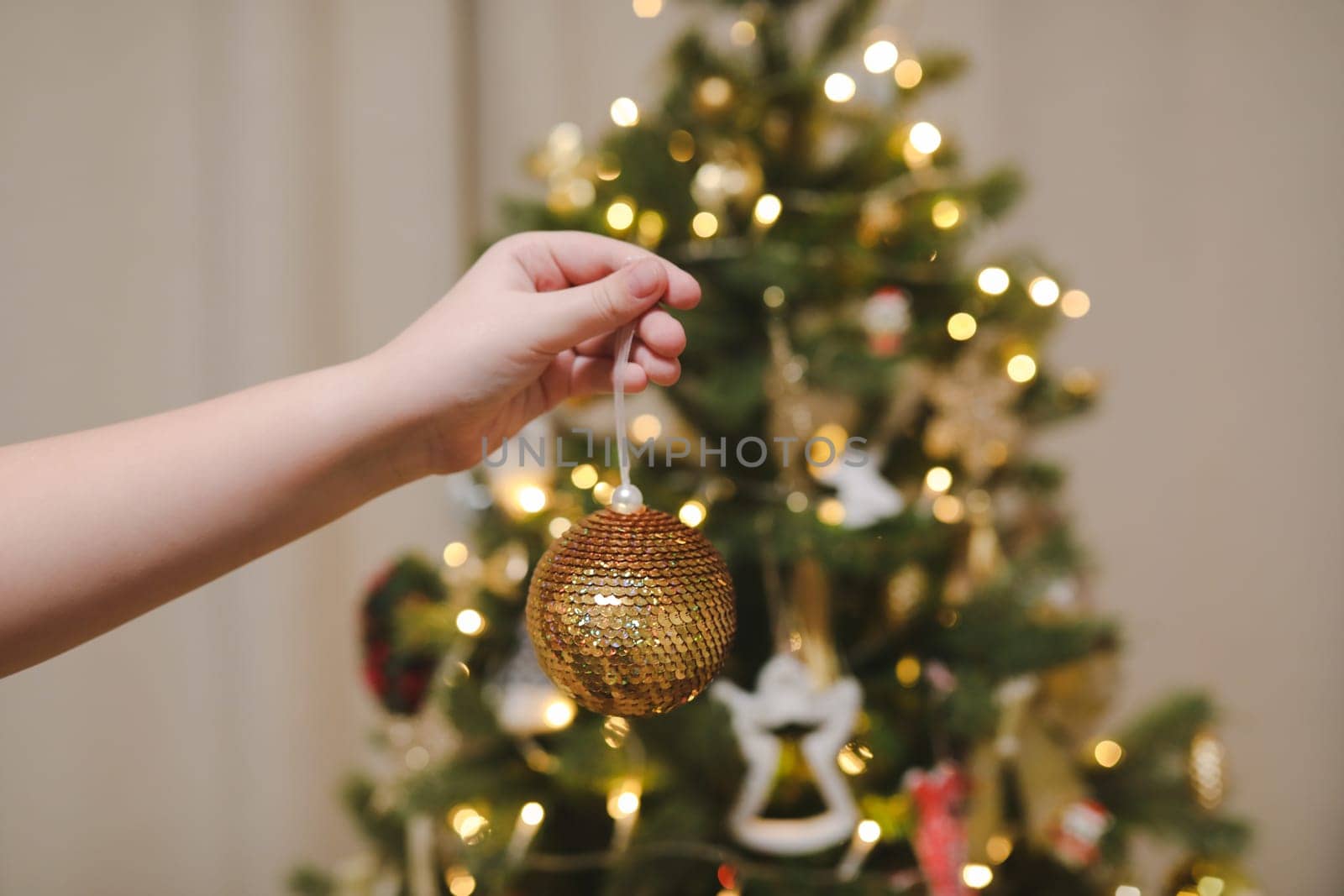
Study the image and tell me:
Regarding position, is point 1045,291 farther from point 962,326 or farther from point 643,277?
point 643,277

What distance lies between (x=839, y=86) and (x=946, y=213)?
213 mm

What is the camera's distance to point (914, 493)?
1.25 metres

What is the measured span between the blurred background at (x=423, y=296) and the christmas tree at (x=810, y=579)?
488mm

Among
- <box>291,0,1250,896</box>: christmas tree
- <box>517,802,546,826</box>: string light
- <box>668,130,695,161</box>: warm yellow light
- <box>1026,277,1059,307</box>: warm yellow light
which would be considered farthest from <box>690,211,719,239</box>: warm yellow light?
<box>517,802,546,826</box>: string light

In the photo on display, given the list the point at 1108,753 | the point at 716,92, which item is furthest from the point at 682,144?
the point at 1108,753

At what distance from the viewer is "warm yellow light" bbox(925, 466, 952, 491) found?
1.14 meters

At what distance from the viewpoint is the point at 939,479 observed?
3.75 ft

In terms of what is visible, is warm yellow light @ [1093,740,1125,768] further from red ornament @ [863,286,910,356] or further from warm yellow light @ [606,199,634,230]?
warm yellow light @ [606,199,634,230]

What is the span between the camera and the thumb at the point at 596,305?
510mm

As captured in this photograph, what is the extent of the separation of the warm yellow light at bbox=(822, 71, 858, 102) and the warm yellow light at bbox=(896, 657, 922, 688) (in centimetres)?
74

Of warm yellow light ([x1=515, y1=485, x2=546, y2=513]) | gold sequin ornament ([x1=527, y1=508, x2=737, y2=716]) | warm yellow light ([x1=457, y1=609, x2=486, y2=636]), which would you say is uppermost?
gold sequin ornament ([x1=527, y1=508, x2=737, y2=716])

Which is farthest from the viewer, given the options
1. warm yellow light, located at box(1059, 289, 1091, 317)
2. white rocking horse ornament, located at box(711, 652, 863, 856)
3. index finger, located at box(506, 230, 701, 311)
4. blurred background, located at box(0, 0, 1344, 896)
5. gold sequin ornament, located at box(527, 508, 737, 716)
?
blurred background, located at box(0, 0, 1344, 896)

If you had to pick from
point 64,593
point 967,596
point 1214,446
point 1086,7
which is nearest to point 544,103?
point 1086,7

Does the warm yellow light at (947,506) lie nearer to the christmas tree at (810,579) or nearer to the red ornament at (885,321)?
the christmas tree at (810,579)
